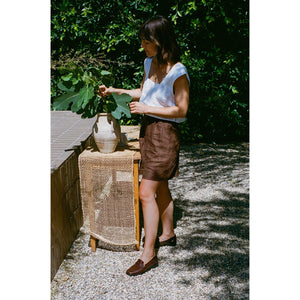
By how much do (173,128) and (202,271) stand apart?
1.13 m

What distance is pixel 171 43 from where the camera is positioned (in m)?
2.79

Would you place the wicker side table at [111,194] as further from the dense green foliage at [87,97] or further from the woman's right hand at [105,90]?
the woman's right hand at [105,90]

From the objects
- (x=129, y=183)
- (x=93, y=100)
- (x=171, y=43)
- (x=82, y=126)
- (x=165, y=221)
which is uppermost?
(x=171, y=43)

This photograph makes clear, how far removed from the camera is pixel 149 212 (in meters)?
2.97

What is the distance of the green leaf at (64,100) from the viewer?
9.29ft

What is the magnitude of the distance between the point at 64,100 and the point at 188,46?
13.2ft

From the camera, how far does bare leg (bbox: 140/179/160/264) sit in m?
2.94

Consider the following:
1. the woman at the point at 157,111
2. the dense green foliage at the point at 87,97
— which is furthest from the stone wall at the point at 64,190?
the woman at the point at 157,111

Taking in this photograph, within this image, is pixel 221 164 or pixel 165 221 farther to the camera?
pixel 221 164

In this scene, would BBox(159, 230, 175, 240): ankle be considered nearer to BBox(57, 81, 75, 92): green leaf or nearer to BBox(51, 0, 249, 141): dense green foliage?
BBox(57, 81, 75, 92): green leaf

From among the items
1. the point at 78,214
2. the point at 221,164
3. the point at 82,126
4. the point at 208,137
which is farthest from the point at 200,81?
the point at 78,214

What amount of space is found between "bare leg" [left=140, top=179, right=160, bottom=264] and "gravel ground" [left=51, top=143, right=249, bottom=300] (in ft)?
0.50

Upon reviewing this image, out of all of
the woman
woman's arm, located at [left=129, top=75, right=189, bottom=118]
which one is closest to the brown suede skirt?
the woman

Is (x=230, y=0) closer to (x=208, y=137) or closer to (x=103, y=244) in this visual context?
(x=208, y=137)
